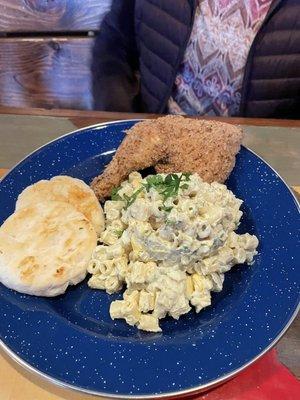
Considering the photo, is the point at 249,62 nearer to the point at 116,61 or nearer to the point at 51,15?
the point at 116,61

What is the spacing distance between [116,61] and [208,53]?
50cm

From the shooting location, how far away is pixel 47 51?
7.42 ft

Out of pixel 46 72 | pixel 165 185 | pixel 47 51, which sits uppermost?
pixel 165 185

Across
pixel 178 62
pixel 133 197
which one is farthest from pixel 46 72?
pixel 133 197

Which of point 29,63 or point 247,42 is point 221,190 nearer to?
point 247,42

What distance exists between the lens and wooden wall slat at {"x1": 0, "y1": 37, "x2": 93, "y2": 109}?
88.1 inches

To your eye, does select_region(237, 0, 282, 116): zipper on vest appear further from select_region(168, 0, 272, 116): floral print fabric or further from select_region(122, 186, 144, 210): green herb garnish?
select_region(122, 186, 144, 210): green herb garnish

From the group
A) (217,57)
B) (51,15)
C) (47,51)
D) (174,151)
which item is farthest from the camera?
(47,51)

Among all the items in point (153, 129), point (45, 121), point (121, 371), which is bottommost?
point (121, 371)

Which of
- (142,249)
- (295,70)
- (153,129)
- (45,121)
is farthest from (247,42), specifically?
(142,249)

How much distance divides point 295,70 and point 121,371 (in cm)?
129

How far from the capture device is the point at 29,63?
230cm

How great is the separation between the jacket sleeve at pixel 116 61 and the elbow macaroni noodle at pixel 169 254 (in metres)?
1.11

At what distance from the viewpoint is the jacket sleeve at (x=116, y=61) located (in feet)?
6.95
